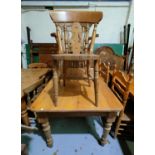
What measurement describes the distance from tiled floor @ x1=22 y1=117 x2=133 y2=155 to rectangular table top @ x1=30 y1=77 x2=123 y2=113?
30cm

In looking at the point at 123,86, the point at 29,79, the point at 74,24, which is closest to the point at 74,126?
the point at 123,86

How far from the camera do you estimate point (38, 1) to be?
125 inches

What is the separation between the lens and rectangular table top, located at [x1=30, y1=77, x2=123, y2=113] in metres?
1.16

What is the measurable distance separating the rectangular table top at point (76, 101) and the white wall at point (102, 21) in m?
2.11

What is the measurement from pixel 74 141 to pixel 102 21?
2.77m

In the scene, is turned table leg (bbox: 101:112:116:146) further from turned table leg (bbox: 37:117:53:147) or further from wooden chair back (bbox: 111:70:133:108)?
turned table leg (bbox: 37:117:53:147)

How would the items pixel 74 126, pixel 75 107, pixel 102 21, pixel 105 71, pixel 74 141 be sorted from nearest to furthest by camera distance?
pixel 75 107 → pixel 74 141 → pixel 74 126 → pixel 105 71 → pixel 102 21

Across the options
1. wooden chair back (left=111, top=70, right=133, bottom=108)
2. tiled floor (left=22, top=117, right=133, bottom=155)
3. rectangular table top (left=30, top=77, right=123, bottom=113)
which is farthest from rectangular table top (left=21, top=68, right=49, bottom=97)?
wooden chair back (left=111, top=70, right=133, bottom=108)

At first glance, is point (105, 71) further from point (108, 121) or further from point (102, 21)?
point (102, 21)

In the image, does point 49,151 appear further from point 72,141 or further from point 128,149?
point 128,149

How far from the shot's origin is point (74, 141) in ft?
4.66
